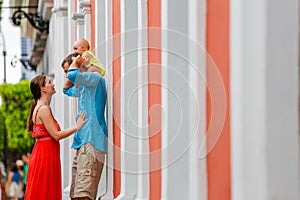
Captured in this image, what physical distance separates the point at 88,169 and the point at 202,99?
4437 mm

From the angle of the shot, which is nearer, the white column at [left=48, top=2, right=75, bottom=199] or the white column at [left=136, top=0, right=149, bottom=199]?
the white column at [left=136, top=0, right=149, bottom=199]

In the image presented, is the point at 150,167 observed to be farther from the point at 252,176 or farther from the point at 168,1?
the point at 252,176

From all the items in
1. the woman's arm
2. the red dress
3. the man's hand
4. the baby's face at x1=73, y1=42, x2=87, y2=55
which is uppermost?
the baby's face at x1=73, y1=42, x2=87, y2=55

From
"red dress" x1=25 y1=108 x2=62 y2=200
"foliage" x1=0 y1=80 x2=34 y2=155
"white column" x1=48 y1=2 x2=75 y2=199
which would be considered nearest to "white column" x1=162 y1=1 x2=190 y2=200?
"red dress" x1=25 y1=108 x2=62 y2=200

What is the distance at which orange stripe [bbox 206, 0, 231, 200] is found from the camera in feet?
20.0

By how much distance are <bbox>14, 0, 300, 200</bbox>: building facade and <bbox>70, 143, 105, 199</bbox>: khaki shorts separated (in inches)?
10.7

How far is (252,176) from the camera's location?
16.3 feet

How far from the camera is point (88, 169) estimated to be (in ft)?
36.3

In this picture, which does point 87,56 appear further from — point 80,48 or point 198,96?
point 198,96

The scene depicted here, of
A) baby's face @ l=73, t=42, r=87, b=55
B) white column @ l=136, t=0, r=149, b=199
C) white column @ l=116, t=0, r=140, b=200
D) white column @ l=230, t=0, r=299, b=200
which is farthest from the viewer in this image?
baby's face @ l=73, t=42, r=87, b=55

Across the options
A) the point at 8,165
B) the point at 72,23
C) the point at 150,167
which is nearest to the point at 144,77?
the point at 150,167

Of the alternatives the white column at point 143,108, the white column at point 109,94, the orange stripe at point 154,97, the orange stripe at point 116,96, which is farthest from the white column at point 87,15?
the orange stripe at point 154,97

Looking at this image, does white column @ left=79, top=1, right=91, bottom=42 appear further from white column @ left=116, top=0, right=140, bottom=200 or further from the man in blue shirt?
white column @ left=116, top=0, right=140, bottom=200

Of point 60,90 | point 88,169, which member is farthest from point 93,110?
point 60,90
